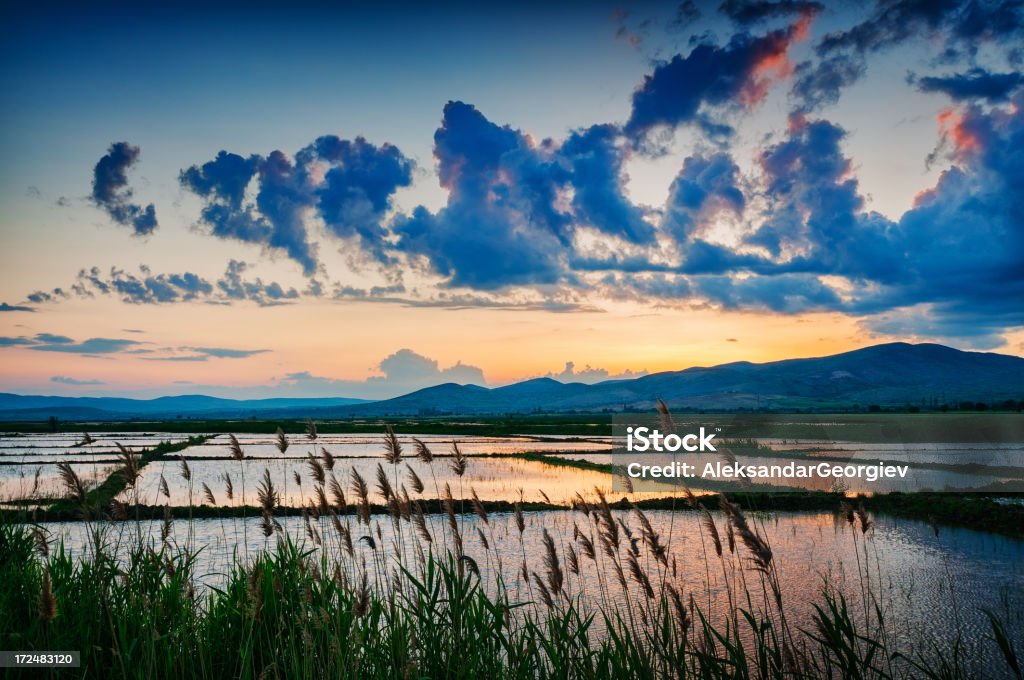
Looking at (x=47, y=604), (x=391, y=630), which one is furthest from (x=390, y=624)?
(x=47, y=604)

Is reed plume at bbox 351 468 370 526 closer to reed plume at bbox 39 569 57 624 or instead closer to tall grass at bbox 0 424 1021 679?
tall grass at bbox 0 424 1021 679

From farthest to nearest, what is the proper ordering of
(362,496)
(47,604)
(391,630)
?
(362,496) → (391,630) → (47,604)

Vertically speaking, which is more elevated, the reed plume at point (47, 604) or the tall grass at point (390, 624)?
the reed plume at point (47, 604)

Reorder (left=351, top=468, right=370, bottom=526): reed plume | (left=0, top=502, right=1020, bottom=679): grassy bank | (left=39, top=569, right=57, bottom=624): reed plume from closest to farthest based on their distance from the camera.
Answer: (left=39, top=569, right=57, bottom=624): reed plume → (left=0, top=502, right=1020, bottom=679): grassy bank → (left=351, top=468, right=370, bottom=526): reed plume

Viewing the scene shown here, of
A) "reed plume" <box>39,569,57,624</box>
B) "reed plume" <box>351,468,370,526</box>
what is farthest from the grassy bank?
"reed plume" <box>351,468,370,526</box>

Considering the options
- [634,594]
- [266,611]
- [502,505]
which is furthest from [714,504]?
[266,611]

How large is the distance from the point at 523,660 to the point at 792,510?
81.5ft

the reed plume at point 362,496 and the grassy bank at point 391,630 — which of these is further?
the reed plume at point 362,496

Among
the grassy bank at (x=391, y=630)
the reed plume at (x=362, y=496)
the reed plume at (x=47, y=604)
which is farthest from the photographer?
the reed plume at (x=362, y=496)

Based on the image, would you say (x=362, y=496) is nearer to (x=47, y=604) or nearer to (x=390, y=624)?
(x=390, y=624)

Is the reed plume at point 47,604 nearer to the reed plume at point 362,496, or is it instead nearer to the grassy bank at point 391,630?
the grassy bank at point 391,630

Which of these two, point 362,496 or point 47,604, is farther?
point 362,496

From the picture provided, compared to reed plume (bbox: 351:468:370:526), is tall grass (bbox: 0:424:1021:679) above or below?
below

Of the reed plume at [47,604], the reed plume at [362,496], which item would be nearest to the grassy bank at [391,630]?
the reed plume at [47,604]
